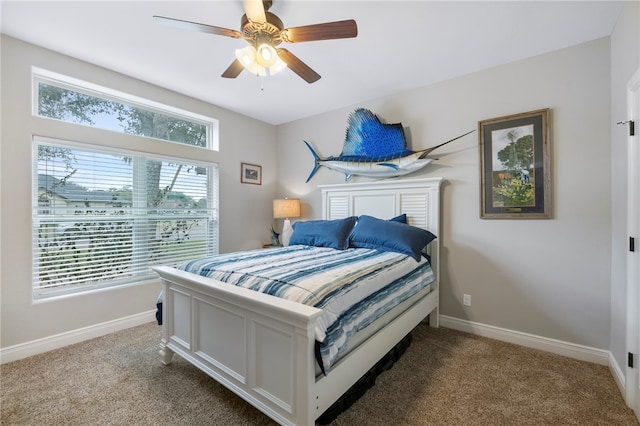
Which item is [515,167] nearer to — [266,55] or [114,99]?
[266,55]

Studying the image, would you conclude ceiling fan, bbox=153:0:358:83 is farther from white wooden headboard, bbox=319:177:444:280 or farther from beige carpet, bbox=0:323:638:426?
beige carpet, bbox=0:323:638:426

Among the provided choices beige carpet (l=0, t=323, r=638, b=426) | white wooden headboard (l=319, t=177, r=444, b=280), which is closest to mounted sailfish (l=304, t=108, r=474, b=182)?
white wooden headboard (l=319, t=177, r=444, b=280)

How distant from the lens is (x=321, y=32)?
1.65m

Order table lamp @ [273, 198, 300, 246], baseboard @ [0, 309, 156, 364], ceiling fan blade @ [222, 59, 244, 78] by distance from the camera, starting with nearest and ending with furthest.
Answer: ceiling fan blade @ [222, 59, 244, 78]
baseboard @ [0, 309, 156, 364]
table lamp @ [273, 198, 300, 246]

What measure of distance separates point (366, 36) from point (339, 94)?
42.6 inches

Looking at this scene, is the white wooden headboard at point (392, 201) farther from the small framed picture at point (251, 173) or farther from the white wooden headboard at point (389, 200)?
the small framed picture at point (251, 173)

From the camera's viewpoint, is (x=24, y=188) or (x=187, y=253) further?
(x=187, y=253)

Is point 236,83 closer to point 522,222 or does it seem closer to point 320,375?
point 320,375

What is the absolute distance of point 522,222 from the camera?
247 centimetres

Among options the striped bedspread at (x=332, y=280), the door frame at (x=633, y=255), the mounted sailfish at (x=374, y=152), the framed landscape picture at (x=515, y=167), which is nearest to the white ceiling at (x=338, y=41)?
the mounted sailfish at (x=374, y=152)

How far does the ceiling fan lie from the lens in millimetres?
1586

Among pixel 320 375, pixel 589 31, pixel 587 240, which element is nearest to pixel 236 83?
pixel 320 375

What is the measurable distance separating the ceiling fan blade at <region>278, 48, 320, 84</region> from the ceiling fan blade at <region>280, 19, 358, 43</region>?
16 cm

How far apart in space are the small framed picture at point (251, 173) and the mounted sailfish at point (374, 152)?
1.16 meters
